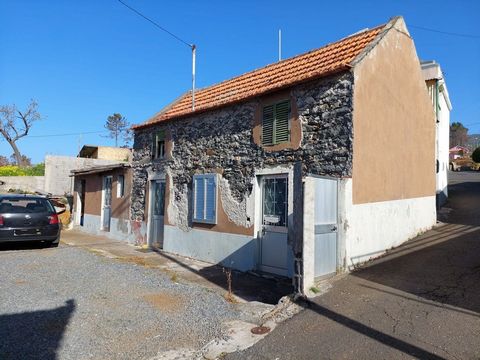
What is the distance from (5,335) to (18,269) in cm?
399

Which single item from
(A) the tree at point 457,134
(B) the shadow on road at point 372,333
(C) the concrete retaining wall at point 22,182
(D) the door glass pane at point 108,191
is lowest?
(B) the shadow on road at point 372,333

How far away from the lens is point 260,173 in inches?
355

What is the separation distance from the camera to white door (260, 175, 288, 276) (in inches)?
332

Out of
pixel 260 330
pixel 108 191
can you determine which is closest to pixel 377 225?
pixel 260 330

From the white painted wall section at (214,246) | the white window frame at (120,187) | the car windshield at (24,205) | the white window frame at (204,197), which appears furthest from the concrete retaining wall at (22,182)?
the white window frame at (204,197)

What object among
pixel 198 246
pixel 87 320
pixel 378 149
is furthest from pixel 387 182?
pixel 87 320

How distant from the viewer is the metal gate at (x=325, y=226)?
6.52m

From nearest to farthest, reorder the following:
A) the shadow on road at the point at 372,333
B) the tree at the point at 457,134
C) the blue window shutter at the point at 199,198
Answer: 1. the shadow on road at the point at 372,333
2. the blue window shutter at the point at 199,198
3. the tree at the point at 457,134

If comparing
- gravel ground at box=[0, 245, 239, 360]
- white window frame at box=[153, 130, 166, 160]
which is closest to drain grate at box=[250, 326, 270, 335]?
gravel ground at box=[0, 245, 239, 360]

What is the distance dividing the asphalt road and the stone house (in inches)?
26.5

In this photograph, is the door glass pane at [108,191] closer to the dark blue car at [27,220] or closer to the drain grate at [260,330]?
the dark blue car at [27,220]

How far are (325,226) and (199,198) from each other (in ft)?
15.5

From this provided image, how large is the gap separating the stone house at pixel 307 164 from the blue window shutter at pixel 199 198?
0.04 m

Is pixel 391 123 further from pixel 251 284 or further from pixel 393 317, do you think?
pixel 393 317
